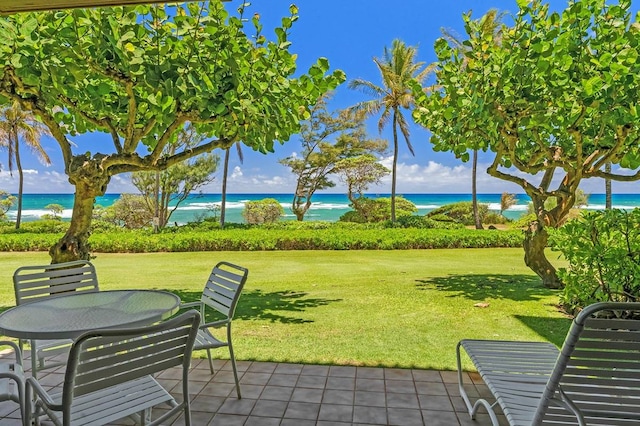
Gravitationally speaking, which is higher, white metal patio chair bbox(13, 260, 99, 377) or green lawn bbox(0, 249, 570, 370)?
white metal patio chair bbox(13, 260, 99, 377)

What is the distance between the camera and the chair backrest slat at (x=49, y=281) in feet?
9.87

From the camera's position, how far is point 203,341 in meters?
2.56

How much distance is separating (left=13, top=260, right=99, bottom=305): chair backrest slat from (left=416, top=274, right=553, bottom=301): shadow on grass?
4.83m

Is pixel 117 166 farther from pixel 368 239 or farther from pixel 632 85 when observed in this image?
pixel 368 239

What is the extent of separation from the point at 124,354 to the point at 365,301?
4.26 meters

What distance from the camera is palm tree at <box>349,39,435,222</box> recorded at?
55.2 ft

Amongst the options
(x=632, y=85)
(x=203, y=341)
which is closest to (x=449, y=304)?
(x=632, y=85)

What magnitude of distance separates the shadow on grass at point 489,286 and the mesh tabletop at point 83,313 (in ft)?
15.2

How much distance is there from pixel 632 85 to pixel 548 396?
411 centimetres

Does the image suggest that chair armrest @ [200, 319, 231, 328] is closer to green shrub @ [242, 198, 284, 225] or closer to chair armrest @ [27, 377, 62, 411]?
chair armrest @ [27, 377, 62, 411]

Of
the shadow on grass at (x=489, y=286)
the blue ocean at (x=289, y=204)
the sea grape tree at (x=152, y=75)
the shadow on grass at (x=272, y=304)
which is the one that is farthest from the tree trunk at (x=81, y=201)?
the blue ocean at (x=289, y=204)

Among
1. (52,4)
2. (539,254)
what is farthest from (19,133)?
(539,254)

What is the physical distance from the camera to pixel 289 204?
56094mm

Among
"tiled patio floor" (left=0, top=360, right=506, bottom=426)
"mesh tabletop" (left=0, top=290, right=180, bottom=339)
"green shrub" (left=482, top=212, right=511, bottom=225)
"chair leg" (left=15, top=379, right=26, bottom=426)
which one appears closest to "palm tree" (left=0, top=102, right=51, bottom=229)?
"mesh tabletop" (left=0, top=290, right=180, bottom=339)
